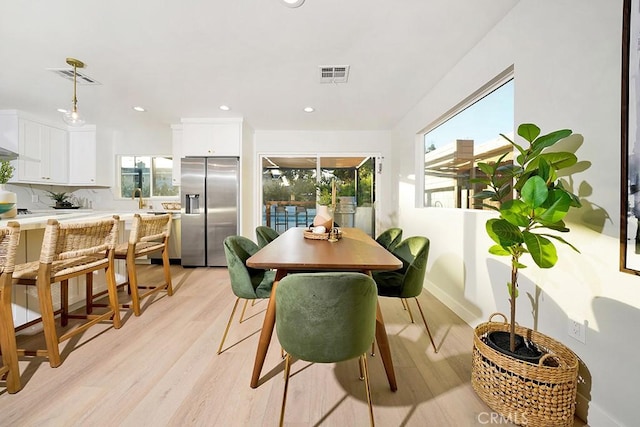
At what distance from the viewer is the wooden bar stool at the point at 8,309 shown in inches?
57.0

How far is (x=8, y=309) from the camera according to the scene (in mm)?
1495

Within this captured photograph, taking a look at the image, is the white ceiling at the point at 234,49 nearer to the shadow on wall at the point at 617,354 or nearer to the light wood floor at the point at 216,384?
the shadow on wall at the point at 617,354

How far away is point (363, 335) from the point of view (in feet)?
3.84

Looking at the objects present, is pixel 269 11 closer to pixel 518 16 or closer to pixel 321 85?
pixel 321 85

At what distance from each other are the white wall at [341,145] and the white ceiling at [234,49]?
1.20 m

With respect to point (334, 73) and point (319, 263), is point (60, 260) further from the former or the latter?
point (334, 73)

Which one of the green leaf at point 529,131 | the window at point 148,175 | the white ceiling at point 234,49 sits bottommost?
the green leaf at point 529,131

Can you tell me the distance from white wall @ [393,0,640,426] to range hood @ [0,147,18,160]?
5.96 meters

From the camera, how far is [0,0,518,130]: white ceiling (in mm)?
1855

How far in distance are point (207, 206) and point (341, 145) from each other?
2603 millimetres

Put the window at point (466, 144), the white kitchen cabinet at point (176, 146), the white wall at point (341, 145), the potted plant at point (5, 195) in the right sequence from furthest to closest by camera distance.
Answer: the white wall at point (341, 145) → the white kitchen cabinet at point (176, 146) → the window at point (466, 144) → the potted plant at point (5, 195)

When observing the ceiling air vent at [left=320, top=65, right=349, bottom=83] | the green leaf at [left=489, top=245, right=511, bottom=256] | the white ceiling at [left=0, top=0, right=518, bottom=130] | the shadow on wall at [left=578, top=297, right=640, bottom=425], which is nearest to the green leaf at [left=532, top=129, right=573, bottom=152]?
the green leaf at [left=489, top=245, right=511, bottom=256]

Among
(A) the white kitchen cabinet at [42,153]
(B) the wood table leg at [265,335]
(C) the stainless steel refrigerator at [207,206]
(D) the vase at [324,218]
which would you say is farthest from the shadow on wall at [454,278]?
(A) the white kitchen cabinet at [42,153]

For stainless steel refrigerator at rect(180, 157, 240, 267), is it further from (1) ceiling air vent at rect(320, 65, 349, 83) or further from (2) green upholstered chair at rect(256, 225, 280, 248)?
(1) ceiling air vent at rect(320, 65, 349, 83)
